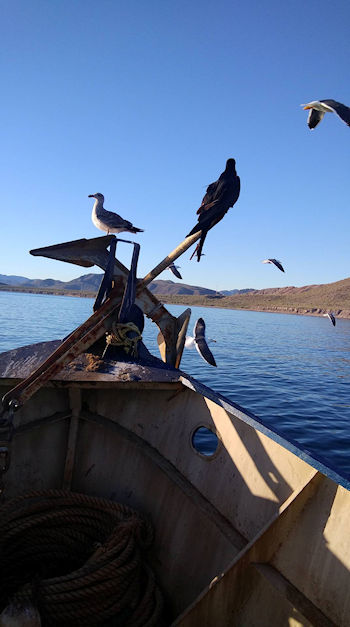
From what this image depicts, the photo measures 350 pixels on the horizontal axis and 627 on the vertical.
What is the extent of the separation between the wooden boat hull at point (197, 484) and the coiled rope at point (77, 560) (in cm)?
37

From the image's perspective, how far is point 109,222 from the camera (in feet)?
18.7

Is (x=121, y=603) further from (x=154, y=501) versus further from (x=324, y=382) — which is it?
(x=324, y=382)

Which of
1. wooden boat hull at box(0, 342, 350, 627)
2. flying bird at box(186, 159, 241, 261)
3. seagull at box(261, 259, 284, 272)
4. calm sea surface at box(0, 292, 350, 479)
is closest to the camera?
wooden boat hull at box(0, 342, 350, 627)

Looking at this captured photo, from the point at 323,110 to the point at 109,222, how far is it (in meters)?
4.14

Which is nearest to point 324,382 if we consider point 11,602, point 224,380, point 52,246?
point 224,380

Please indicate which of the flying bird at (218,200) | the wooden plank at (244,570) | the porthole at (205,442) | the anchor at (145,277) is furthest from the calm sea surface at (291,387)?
the flying bird at (218,200)

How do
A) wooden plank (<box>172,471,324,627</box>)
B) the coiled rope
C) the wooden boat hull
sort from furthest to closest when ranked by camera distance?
1. the coiled rope
2. wooden plank (<box>172,471,324,627</box>)
3. the wooden boat hull

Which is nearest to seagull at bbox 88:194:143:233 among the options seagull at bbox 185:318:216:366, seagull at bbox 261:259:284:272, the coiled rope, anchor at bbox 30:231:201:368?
anchor at bbox 30:231:201:368

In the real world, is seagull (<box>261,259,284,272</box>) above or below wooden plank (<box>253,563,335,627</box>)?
above

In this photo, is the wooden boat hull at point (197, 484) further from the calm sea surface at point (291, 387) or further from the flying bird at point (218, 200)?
the flying bird at point (218, 200)

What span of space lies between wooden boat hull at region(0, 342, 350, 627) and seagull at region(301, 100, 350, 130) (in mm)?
4297

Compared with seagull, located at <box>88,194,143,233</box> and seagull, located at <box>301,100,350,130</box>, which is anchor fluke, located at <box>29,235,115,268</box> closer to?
seagull, located at <box>88,194,143,233</box>

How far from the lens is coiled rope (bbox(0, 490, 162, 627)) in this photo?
298cm

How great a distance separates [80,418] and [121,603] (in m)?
2.11
